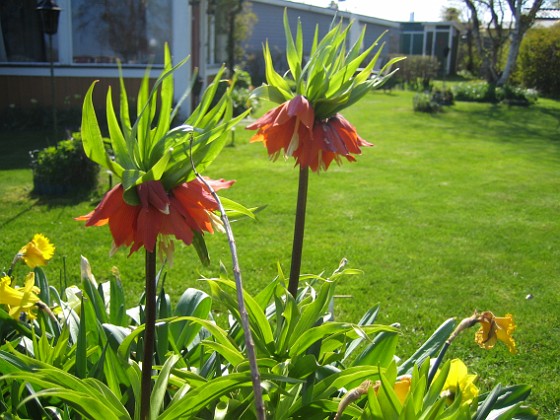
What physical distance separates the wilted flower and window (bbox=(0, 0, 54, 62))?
12.0 metres

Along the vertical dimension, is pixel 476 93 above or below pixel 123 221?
below

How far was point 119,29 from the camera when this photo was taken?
12.7 meters

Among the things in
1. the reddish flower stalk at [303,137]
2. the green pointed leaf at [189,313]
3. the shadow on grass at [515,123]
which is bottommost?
the shadow on grass at [515,123]

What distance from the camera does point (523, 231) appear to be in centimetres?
658

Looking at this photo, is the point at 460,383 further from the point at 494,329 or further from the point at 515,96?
the point at 515,96

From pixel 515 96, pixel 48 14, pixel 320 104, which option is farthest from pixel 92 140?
pixel 515 96

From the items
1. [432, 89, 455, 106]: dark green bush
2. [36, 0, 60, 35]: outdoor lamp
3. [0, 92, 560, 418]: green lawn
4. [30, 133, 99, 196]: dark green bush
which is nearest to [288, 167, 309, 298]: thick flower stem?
[0, 92, 560, 418]: green lawn

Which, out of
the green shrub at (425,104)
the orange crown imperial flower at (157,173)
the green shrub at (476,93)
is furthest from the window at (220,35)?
the orange crown imperial flower at (157,173)

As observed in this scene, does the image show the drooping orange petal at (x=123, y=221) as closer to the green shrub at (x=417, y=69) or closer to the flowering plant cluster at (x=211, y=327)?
the flowering plant cluster at (x=211, y=327)

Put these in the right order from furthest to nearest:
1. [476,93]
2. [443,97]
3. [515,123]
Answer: [476,93], [443,97], [515,123]

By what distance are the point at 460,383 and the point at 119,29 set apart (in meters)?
12.2

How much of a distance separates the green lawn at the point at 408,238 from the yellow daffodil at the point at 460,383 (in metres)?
1.50

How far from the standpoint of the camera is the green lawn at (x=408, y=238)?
4.16 m

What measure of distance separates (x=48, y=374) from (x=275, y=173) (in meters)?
7.61
